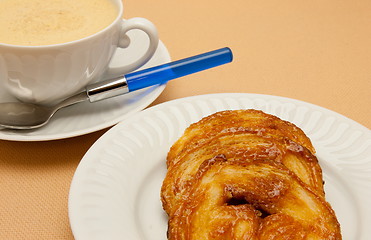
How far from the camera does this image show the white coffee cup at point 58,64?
1.66m

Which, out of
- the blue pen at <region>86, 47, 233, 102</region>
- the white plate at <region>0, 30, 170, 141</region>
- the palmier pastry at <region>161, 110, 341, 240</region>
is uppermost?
the palmier pastry at <region>161, 110, 341, 240</region>

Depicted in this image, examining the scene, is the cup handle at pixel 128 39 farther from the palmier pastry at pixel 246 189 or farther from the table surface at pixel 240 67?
the palmier pastry at pixel 246 189

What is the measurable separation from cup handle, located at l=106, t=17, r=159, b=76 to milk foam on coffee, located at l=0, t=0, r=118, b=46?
7 centimetres

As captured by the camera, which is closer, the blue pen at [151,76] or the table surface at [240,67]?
the table surface at [240,67]

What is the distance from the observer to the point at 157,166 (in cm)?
154

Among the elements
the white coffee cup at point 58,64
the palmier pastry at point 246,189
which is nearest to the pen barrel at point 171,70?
the white coffee cup at point 58,64

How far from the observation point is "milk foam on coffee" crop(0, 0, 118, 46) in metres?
1.77

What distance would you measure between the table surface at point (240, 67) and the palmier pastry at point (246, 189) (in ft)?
1.32

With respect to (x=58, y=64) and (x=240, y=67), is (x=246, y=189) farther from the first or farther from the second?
(x=240, y=67)

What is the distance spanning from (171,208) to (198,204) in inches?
4.5

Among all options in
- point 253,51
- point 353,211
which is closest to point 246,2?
point 253,51

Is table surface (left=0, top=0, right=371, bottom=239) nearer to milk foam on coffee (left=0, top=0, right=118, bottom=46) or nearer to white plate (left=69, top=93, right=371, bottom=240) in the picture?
white plate (left=69, top=93, right=371, bottom=240)

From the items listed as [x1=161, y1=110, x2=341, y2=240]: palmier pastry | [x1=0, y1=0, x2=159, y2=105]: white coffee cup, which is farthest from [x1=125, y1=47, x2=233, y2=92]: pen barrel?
[x1=161, y1=110, x2=341, y2=240]: palmier pastry

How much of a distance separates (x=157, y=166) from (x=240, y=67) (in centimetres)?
85
